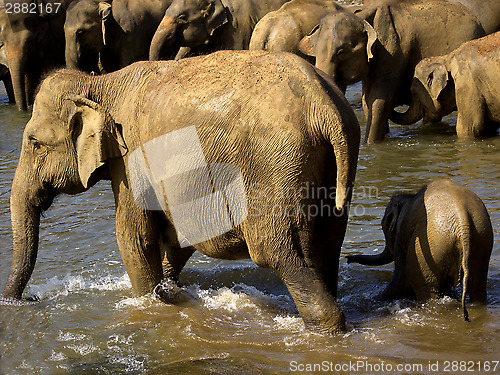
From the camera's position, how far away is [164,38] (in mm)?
12812

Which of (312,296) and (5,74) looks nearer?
(312,296)

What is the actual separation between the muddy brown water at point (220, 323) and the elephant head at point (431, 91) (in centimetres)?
297

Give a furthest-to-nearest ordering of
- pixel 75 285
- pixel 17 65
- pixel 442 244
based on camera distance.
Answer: pixel 17 65, pixel 75 285, pixel 442 244

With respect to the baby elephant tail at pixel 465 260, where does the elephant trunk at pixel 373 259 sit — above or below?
below

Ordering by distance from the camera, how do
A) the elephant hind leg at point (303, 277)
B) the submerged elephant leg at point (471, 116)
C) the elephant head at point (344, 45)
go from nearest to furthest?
the elephant hind leg at point (303, 277) < the submerged elephant leg at point (471, 116) < the elephant head at point (344, 45)

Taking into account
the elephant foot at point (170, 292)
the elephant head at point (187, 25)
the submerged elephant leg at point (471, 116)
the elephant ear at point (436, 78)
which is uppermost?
the elephant head at point (187, 25)

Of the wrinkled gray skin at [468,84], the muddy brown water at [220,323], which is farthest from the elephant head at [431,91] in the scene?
the muddy brown water at [220,323]

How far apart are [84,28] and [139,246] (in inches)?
406

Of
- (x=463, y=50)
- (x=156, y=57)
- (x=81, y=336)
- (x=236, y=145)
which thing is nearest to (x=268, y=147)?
(x=236, y=145)

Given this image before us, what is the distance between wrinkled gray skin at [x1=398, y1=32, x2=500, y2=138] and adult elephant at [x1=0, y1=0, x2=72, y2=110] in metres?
8.16

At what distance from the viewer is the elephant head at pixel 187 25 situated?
41.9 ft

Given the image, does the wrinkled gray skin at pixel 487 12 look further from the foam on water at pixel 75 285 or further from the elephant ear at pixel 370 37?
the foam on water at pixel 75 285

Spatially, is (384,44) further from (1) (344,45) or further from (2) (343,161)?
(2) (343,161)

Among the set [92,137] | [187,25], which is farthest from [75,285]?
[187,25]
